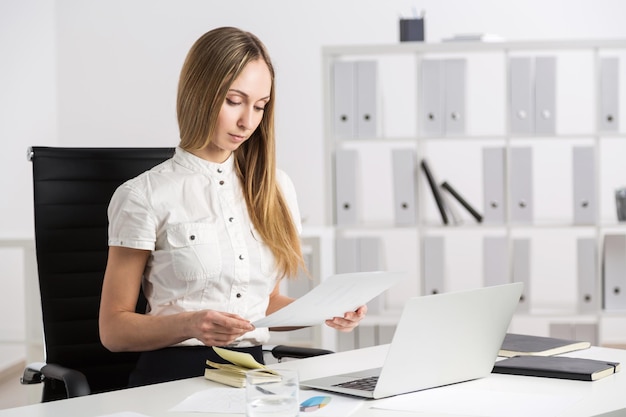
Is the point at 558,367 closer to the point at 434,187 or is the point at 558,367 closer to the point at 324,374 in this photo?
the point at 324,374

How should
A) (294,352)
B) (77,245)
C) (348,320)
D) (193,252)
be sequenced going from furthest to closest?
(77,245) < (294,352) < (193,252) < (348,320)

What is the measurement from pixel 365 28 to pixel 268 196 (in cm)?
365

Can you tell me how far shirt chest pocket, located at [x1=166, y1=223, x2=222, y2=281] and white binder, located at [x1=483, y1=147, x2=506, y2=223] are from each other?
2.18 m

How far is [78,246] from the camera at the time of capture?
2.13m

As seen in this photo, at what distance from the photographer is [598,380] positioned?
1587mm

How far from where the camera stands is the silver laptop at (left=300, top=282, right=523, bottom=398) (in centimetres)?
142

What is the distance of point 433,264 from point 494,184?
43 cm

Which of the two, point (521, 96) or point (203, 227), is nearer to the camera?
point (203, 227)

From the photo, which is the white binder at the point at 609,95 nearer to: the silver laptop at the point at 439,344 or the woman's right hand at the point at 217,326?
the silver laptop at the point at 439,344

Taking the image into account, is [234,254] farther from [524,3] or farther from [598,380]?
[524,3]

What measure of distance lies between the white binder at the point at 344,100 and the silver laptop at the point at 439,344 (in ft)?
7.51

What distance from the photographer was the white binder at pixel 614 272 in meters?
3.83

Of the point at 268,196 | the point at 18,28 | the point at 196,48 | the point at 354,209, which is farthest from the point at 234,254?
the point at 18,28

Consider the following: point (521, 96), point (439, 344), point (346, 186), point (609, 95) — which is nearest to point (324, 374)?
point (439, 344)
